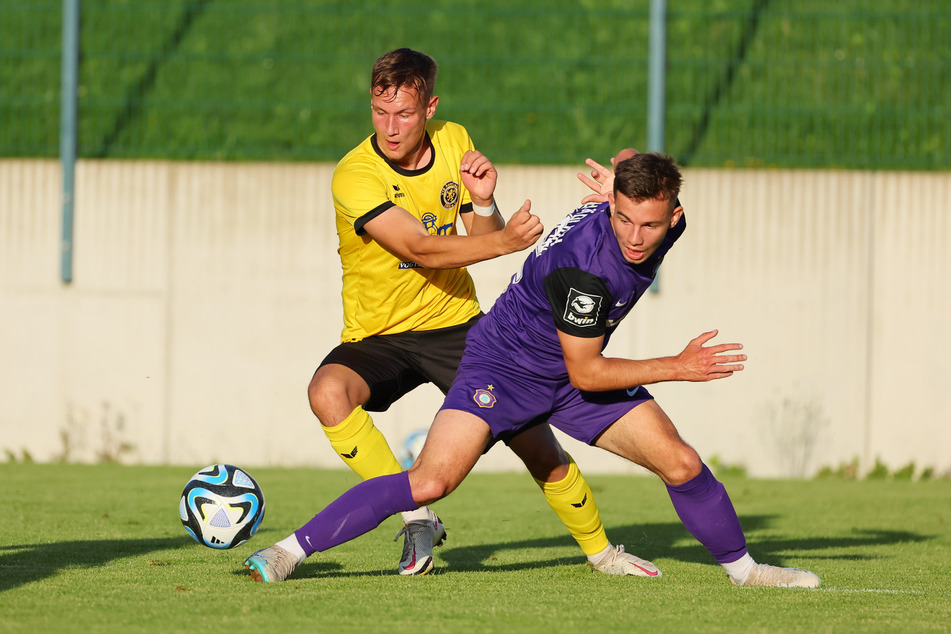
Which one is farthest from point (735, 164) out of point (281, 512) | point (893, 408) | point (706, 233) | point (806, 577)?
point (806, 577)

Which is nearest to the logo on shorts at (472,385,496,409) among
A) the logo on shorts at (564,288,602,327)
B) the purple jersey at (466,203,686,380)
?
the purple jersey at (466,203,686,380)

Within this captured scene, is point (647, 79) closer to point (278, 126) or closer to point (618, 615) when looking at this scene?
point (278, 126)

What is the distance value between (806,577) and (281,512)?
362 cm

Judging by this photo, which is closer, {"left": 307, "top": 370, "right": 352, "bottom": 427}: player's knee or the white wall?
{"left": 307, "top": 370, "right": 352, "bottom": 427}: player's knee

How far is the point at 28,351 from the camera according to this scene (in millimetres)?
10289

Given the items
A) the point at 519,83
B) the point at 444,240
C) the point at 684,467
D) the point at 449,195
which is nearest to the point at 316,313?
the point at 519,83

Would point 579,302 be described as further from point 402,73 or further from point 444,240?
point 402,73

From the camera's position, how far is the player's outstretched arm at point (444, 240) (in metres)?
4.33

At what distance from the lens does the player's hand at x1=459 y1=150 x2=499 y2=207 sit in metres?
4.93

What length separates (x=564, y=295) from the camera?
172 inches

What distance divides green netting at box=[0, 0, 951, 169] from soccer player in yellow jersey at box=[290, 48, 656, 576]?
5.33m

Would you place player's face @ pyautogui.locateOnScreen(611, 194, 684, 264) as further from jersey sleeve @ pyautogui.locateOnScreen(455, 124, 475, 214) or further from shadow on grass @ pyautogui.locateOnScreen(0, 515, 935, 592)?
shadow on grass @ pyautogui.locateOnScreen(0, 515, 935, 592)

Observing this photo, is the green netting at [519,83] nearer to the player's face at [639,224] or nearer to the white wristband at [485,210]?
the white wristband at [485,210]

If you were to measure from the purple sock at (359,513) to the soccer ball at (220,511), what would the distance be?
1.58 feet
